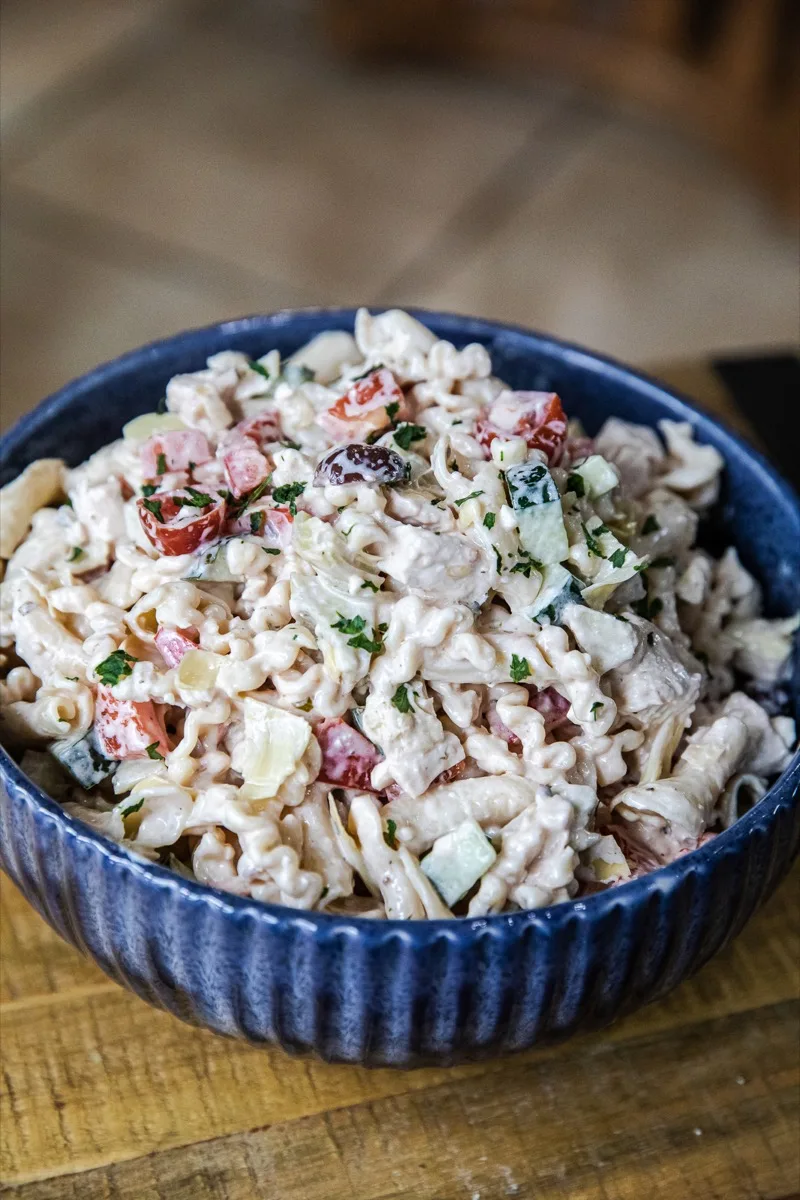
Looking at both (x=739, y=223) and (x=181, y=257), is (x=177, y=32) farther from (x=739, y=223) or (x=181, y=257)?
(x=739, y=223)

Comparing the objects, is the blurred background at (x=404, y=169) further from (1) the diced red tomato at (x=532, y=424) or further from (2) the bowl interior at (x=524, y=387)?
(1) the diced red tomato at (x=532, y=424)

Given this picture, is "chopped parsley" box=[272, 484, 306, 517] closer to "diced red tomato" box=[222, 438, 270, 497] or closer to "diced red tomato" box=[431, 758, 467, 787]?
"diced red tomato" box=[222, 438, 270, 497]

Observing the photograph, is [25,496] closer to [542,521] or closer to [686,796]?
[542,521]

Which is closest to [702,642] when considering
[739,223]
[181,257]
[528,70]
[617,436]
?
[617,436]

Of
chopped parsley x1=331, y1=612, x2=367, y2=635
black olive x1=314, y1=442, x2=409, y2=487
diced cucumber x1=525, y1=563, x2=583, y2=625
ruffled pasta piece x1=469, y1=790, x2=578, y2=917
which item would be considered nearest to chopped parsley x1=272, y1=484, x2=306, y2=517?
black olive x1=314, y1=442, x2=409, y2=487

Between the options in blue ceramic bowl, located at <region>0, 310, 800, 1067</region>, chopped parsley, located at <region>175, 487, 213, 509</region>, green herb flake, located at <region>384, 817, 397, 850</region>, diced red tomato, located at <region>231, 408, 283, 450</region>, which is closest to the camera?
blue ceramic bowl, located at <region>0, 310, 800, 1067</region>

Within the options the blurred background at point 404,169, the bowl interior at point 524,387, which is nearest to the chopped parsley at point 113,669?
the bowl interior at point 524,387

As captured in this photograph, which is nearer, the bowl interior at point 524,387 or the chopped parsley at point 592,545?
the chopped parsley at point 592,545
